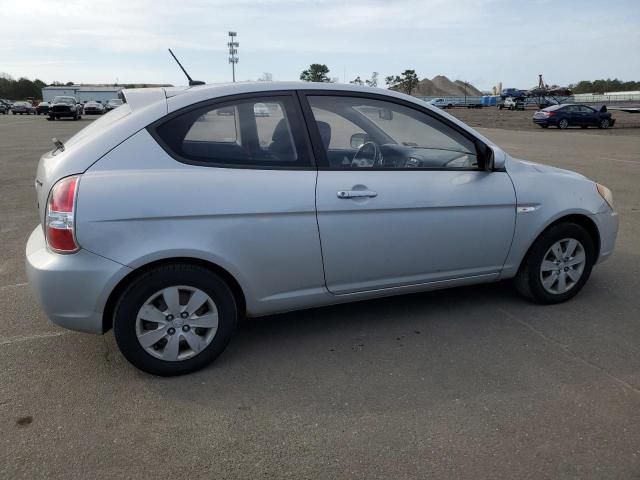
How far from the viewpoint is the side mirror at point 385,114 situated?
3.74 metres

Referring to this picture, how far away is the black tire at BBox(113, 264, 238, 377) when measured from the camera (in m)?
3.00

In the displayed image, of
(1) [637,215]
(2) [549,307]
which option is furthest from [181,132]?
(1) [637,215]

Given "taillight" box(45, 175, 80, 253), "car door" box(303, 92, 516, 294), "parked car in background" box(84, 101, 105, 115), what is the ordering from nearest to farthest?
"taillight" box(45, 175, 80, 253) → "car door" box(303, 92, 516, 294) → "parked car in background" box(84, 101, 105, 115)

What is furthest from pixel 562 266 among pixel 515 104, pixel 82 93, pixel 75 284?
pixel 82 93

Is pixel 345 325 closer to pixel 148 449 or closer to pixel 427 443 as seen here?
pixel 427 443

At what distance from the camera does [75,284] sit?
2922 millimetres

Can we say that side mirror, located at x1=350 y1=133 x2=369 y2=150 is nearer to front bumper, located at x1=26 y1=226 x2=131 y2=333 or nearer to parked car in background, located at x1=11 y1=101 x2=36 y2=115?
front bumper, located at x1=26 y1=226 x2=131 y2=333

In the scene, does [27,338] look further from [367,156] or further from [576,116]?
[576,116]

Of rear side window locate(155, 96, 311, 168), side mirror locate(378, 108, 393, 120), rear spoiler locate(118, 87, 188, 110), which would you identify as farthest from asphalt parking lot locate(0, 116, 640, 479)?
rear spoiler locate(118, 87, 188, 110)

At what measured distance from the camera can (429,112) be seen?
377cm

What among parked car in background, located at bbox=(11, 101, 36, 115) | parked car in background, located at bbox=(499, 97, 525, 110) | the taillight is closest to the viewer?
the taillight

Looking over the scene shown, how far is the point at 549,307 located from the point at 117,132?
336 centimetres

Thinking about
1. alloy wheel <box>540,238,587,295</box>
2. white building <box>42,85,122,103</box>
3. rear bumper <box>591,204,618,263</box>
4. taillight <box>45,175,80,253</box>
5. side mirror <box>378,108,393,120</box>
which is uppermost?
white building <box>42,85,122,103</box>

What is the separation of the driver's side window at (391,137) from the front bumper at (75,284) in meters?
1.63
